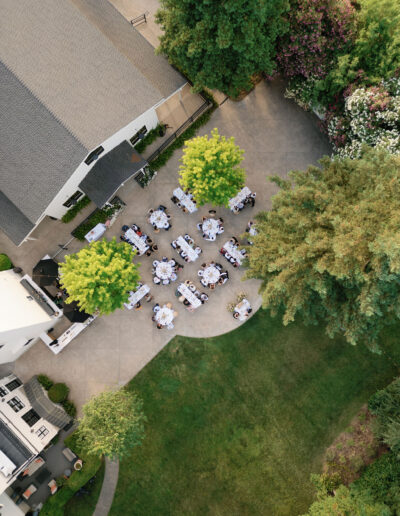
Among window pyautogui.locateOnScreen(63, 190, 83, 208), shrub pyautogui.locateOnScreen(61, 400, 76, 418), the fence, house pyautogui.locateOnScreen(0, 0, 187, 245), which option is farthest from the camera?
the fence

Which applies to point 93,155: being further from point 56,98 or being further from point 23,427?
point 23,427

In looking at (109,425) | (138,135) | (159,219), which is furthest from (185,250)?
(109,425)

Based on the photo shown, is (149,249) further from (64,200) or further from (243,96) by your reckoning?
(243,96)

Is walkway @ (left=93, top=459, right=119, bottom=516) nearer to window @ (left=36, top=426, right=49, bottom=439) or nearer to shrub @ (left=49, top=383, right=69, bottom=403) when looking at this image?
window @ (left=36, top=426, right=49, bottom=439)

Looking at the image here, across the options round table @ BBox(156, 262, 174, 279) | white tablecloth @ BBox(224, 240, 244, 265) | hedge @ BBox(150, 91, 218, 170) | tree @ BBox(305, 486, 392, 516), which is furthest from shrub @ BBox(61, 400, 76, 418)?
hedge @ BBox(150, 91, 218, 170)

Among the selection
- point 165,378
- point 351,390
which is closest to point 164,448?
point 165,378

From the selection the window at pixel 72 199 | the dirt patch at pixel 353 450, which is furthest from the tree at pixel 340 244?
the window at pixel 72 199

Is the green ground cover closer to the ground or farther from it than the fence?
closer to the ground
